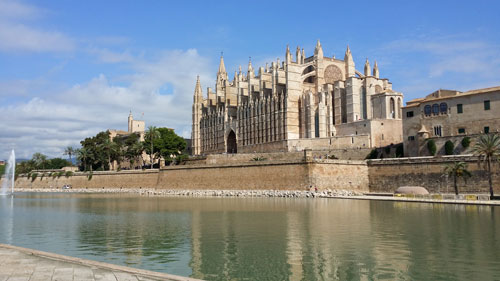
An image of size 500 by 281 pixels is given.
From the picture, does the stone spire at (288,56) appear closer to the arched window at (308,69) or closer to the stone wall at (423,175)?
the arched window at (308,69)

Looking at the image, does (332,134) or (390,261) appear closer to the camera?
(390,261)

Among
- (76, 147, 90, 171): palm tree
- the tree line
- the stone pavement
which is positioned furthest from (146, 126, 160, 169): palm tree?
the stone pavement

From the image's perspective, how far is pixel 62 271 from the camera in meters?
8.90

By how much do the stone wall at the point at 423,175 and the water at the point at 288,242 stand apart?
435 inches

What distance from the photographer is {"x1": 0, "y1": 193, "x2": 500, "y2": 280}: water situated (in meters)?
11.5

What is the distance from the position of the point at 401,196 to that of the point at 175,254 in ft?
81.8

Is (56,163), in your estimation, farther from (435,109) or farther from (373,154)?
(435,109)

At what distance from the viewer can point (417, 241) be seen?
15312 millimetres

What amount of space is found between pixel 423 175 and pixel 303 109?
23246 millimetres

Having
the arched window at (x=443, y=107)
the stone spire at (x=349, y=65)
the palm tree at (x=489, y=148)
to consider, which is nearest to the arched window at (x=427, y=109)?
the arched window at (x=443, y=107)

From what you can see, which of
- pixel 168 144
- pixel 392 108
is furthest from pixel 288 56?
pixel 168 144

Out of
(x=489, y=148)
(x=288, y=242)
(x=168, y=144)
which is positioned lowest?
(x=288, y=242)

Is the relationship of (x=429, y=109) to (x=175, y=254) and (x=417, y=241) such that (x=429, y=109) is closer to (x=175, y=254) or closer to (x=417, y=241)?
(x=417, y=241)

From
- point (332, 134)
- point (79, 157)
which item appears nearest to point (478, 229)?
point (332, 134)
